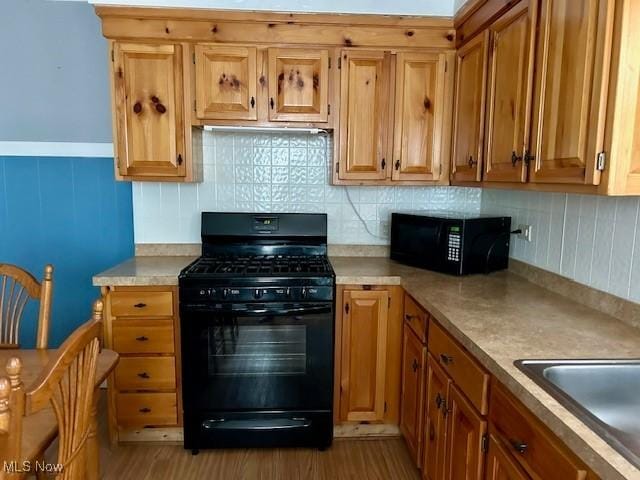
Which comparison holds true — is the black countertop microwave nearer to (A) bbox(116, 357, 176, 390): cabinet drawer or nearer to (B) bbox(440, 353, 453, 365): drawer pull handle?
(B) bbox(440, 353, 453, 365): drawer pull handle

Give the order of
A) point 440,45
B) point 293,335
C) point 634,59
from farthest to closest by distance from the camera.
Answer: point 440,45
point 293,335
point 634,59

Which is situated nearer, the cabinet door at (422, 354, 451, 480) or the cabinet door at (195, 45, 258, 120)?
the cabinet door at (422, 354, 451, 480)

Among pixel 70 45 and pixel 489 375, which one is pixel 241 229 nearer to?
pixel 70 45

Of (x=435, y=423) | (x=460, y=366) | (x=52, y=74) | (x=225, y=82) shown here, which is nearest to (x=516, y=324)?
(x=460, y=366)

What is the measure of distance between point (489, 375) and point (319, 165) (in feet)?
6.06

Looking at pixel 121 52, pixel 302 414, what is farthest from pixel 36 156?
pixel 302 414

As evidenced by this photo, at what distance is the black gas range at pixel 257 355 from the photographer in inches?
89.2

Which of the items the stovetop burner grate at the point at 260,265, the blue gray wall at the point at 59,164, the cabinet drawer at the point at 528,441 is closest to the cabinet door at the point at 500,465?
the cabinet drawer at the point at 528,441

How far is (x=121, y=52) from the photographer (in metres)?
2.41

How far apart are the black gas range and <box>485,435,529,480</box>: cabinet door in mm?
1101

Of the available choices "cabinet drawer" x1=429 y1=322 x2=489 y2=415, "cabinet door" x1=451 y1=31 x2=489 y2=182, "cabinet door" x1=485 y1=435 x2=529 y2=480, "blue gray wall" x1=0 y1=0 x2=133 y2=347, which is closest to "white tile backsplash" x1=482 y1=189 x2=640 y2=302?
"cabinet door" x1=451 y1=31 x2=489 y2=182

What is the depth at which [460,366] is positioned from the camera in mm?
1559

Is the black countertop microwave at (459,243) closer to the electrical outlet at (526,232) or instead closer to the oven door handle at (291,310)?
the electrical outlet at (526,232)

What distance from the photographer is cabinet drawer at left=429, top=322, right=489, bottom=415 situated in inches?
54.5
